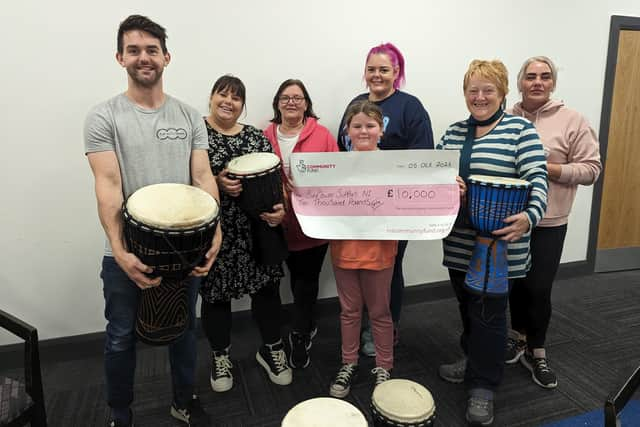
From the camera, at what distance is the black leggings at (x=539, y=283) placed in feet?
7.22

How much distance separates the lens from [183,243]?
1539 millimetres

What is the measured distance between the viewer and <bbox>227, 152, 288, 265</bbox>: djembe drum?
1.92 metres

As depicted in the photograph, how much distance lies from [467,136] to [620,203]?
9.26ft

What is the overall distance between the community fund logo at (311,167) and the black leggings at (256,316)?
2.06 feet

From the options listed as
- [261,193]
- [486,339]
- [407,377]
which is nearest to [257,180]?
[261,193]

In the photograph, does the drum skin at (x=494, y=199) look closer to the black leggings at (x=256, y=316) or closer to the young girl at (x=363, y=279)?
the young girl at (x=363, y=279)

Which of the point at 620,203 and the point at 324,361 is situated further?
the point at 620,203

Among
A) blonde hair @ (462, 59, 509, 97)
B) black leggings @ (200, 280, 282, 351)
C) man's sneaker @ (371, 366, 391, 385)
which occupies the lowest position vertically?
man's sneaker @ (371, 366, 391, 385)

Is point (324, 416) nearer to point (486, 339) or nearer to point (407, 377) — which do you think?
point (486, 339)

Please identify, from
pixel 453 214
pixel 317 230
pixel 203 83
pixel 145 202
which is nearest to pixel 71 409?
pixel 145 202

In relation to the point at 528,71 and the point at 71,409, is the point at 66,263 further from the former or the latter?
the point at 528,71

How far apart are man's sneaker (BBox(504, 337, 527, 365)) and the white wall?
1.24 meters

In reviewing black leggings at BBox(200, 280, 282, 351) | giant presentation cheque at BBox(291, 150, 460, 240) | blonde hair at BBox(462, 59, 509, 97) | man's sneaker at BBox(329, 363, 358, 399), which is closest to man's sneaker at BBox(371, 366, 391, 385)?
man's sneaker at BBox(329, 363, 358, 399)

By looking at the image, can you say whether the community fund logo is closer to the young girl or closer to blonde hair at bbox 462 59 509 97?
the young girl
